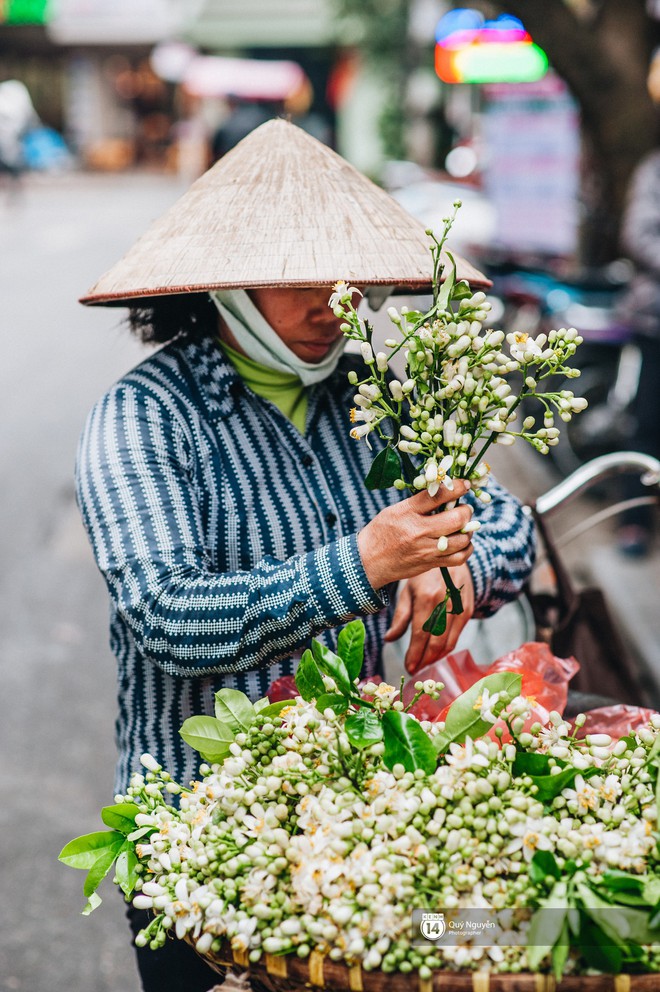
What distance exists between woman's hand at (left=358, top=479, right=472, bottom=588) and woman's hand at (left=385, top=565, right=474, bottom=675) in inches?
12.0

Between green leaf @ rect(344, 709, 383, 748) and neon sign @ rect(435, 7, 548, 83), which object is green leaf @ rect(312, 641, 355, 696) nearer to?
green leaf @ rect(344, 709, 383, 748)

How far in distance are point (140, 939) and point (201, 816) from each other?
0.15m

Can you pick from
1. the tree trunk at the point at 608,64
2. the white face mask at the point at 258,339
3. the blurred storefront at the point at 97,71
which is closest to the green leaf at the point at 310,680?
the white face mask at the point at 258,339

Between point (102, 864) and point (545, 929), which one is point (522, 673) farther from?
point (102, 864)

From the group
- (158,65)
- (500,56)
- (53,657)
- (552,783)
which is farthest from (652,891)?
(158,65)

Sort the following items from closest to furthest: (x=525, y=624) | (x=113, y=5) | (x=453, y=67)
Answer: (x=525, y=624), (x=453, y=67), (x=113, y=5)

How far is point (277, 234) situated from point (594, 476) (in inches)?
49.3

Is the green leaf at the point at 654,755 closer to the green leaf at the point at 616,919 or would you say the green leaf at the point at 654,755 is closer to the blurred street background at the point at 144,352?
the green leaf at the point at 616,919

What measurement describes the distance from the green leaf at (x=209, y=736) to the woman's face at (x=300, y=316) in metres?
0.67

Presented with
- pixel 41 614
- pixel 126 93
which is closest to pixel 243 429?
Answer: pixel 41 614

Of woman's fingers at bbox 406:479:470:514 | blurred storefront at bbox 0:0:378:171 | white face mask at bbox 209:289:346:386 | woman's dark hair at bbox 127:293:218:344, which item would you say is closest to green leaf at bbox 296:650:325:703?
woman's fingers at bbox 406:479:470:514

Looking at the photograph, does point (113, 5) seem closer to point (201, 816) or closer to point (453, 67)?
point (453, 67)

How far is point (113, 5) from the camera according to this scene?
33.6 metres

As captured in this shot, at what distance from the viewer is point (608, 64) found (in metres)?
6.10
